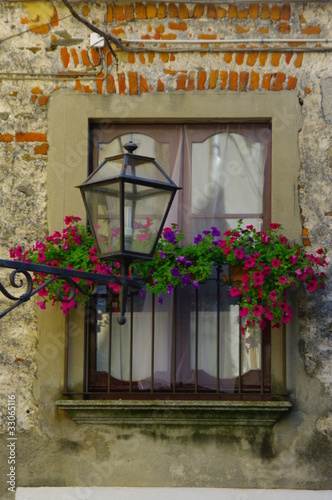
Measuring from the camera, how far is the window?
6355mm

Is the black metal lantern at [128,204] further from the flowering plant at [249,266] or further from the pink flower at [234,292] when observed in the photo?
the pink flower at [234,292]

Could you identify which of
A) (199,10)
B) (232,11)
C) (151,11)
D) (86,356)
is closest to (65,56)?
(151,11)

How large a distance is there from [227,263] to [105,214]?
4.47 feet

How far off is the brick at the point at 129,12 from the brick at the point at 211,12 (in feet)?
1.68

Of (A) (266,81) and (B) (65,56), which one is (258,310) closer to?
(A) (266,81)

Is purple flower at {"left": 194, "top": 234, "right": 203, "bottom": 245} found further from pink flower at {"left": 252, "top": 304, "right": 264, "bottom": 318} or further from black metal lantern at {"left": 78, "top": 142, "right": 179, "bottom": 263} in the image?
black metal lantern at {"left": 78, "top": 142, "right": 179, "bottom": 263}

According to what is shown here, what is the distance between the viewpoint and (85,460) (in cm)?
624

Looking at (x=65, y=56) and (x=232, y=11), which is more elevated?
(x=232, y=11)

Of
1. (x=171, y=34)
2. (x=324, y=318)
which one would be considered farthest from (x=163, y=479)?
(x=171, y=34)

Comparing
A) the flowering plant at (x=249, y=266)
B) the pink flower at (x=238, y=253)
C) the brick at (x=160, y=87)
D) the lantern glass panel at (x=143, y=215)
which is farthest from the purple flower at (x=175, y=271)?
the brick at (x=160, y=87)

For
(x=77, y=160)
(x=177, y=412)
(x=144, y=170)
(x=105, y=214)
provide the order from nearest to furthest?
(x=144, y=170)
(x=105, y=214)
(x=177, y=412)
(x=77, y=160)

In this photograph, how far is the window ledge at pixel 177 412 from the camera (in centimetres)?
612

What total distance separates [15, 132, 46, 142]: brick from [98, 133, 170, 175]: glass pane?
1.31 feet

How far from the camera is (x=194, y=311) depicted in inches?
254
